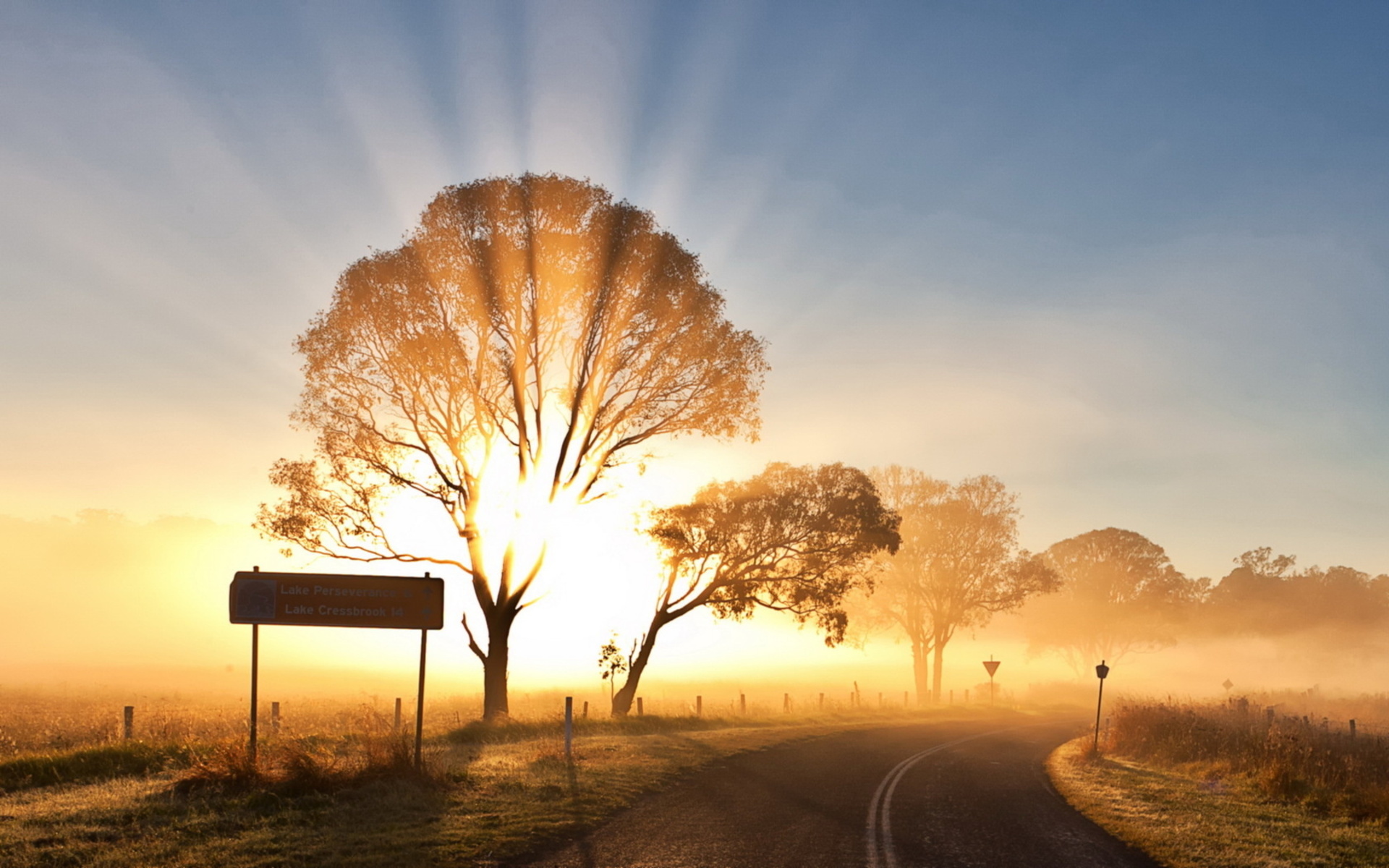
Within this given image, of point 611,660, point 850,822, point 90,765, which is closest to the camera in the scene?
point 850,822

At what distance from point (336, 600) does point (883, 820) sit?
10.7m

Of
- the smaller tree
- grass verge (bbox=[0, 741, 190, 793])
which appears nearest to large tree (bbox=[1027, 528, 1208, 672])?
the smaller tree

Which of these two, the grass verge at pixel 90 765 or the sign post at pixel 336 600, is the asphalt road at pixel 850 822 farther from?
the grass verge at pixel 90 765

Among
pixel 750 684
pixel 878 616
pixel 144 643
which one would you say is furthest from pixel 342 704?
pixel 144 643

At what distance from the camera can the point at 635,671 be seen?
35.1 m

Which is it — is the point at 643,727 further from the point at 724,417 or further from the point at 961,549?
the point at 961,549

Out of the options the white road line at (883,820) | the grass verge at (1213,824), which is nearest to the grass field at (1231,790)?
the grass verge at (1213,824)

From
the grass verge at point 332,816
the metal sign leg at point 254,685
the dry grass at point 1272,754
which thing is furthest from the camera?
the dry grass at point 1272,754

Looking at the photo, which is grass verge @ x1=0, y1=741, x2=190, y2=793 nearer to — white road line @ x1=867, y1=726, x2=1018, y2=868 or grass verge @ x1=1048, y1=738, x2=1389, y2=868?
white road line @ x1=867, y1=726, x2=1018, y2=868

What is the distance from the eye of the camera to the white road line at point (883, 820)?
11555 mm

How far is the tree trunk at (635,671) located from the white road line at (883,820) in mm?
12805

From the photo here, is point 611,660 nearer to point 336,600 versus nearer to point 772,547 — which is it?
point 772,547

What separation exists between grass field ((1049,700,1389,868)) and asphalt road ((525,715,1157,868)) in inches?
32.9

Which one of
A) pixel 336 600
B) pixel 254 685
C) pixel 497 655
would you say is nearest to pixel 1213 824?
pixel 336 600
